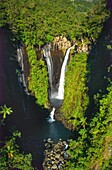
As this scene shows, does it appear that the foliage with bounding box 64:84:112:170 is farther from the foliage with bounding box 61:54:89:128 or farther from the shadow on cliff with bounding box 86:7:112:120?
the foliage with bounding box 61:54:89:128

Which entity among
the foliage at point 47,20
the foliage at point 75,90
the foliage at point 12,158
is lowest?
the foliage at point 12,158

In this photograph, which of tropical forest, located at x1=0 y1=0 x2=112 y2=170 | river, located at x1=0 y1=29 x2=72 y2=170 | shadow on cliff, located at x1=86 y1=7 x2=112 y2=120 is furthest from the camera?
tropical forest, located at x1=0 y1=0 x2=112 y2=170

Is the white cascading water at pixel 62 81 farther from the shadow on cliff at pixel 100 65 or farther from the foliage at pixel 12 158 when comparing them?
the foliage at pixel 12 158

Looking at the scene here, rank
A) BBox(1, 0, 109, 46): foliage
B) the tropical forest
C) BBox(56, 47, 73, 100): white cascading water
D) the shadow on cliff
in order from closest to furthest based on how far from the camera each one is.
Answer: the shadow on cliff, the tropical forest, BBox(1, 0, 109, 46): foliage, BBox(56, 47, 73, 100): white cascading water

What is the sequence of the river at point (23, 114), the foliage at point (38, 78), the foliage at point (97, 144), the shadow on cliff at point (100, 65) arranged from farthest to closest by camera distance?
the foliage at point (38, 78) → the shadow on cliff at point (100, 65) → the river at point (23, 114) → the foliage at point (97, 144)

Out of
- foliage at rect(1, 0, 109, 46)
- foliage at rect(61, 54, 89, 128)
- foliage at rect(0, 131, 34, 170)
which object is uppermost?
foliage at rect(1, 0, 109, 46)

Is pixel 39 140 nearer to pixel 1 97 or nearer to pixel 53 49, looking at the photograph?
pixel 1 97

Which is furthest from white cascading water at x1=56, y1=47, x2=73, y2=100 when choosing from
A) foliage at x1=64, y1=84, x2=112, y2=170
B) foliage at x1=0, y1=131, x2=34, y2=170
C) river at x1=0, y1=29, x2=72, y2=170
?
foliage at x1=0, y1=131, x2=34, y2=170

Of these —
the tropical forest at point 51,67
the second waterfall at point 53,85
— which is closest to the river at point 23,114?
the tropical forest at point 51,67
